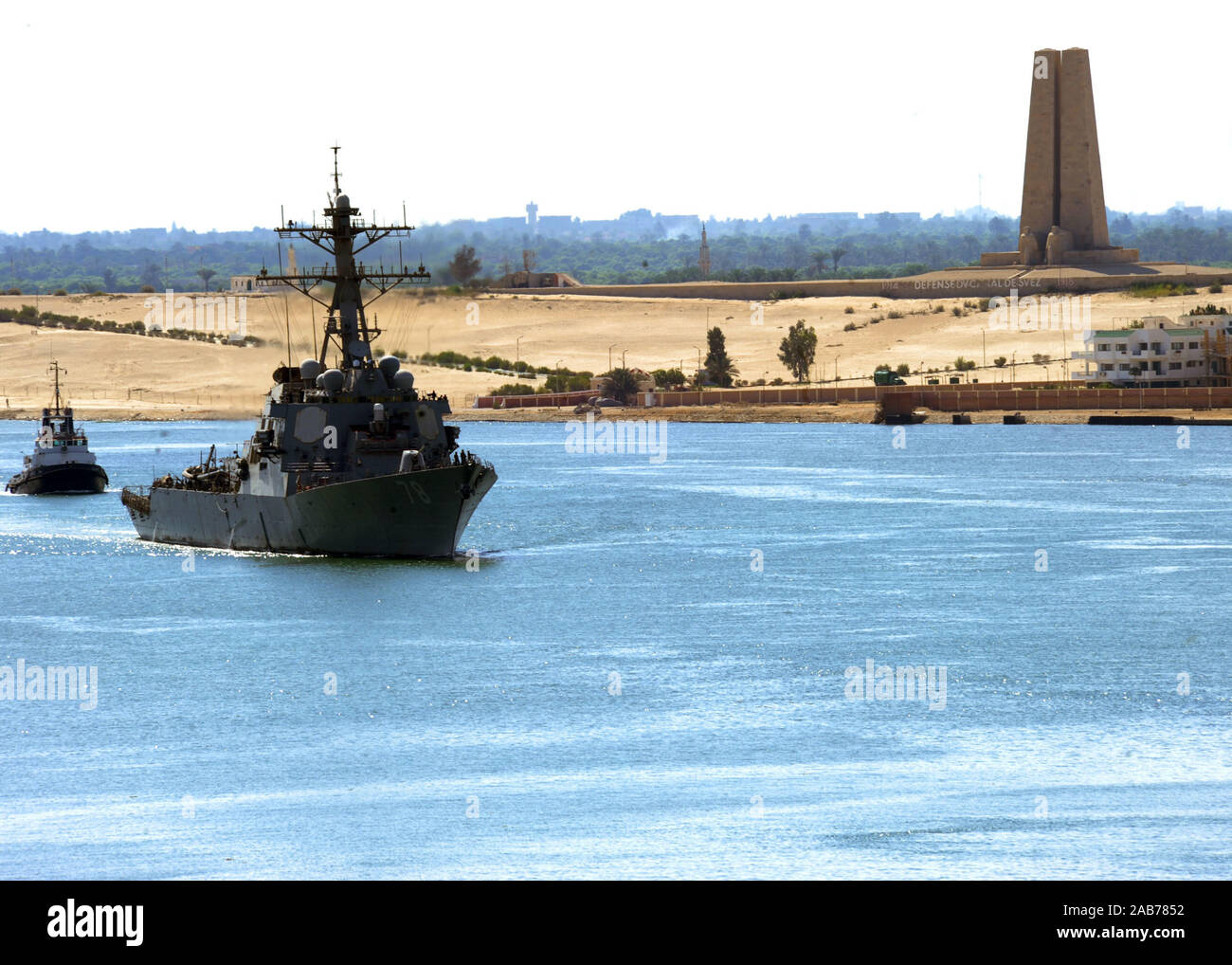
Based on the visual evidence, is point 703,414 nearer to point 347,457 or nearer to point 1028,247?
point 1028,247

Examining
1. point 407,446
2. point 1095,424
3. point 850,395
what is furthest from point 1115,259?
point 407,446

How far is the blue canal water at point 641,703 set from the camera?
71.4ft

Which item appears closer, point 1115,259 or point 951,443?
point 951,443

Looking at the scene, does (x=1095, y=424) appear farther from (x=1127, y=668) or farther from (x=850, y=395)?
(x=1127, y=668)

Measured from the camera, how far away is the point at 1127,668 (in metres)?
35.0

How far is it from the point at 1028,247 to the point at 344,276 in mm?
130205

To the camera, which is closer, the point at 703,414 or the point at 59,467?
the point at 59,467

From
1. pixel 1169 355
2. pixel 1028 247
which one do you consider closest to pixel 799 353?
pixel 1028 247

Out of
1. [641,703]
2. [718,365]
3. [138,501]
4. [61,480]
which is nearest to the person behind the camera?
[641,703]

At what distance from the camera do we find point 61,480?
263 feet

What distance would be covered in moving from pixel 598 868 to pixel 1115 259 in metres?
169

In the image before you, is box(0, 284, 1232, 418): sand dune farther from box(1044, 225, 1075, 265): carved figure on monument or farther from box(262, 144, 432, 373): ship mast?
box(262, 144, 432, 373): ship mast

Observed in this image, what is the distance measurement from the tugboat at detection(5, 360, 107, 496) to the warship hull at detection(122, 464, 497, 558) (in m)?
28.8
